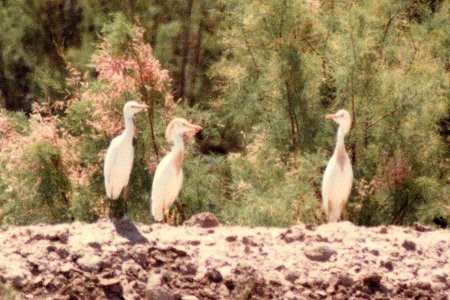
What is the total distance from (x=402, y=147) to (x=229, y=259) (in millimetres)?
4827

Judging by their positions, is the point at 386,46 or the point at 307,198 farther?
the point at 386,46

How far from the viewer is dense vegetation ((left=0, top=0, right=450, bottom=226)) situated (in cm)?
1275

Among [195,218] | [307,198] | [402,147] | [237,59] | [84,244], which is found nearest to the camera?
[84,244]

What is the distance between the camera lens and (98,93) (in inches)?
512

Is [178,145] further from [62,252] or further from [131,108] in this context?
[62,252]

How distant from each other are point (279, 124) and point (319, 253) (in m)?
4.55

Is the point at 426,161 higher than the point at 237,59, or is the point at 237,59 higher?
the point at 237,59

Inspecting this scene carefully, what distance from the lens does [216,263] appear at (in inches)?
342

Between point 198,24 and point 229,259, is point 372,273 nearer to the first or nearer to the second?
point 229,259

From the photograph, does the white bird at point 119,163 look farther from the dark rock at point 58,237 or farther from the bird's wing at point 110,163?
the dark rock at point 58,237

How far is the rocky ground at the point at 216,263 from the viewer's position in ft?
27.3

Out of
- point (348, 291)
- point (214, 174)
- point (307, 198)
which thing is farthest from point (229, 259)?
point (214, 174)

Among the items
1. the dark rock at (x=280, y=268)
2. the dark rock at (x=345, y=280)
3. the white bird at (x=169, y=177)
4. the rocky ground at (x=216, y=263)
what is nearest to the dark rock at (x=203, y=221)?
the rocky ground at (x=216, y=263)

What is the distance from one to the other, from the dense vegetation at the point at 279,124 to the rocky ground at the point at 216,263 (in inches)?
118
